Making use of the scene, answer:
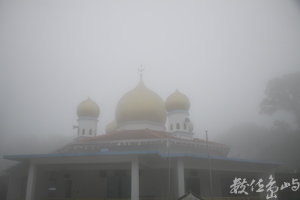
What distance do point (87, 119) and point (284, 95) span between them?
35.5 metres

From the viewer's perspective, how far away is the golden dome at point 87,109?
3195 cm

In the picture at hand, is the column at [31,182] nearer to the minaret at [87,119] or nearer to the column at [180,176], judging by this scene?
the column at [180,176]

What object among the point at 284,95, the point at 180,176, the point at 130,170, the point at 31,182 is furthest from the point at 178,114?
the point at 284,95

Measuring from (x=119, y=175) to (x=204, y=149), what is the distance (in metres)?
8.93

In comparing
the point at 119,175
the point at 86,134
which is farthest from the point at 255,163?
the point at 86,134

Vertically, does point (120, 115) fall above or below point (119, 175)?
above

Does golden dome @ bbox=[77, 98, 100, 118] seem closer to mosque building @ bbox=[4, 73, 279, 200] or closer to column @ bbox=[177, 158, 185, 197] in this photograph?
mosque building @ bbox=[4, 73, 279, 200]

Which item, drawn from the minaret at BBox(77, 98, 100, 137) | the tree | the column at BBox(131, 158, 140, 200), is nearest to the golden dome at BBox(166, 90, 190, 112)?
the minaret at BBox(77, 98, 100, 137)

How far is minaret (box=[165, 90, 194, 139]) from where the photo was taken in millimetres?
28000

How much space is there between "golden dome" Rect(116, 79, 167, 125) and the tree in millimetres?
28657

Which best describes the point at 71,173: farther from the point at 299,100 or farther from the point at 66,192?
the point at 299,100

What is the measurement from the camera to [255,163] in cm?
2144

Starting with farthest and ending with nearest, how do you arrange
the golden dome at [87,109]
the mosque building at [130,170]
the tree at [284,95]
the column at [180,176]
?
1. the tree at [284,95]
2. the golden dome at [87,109]
3. the column at [180,176]
4. the mosque building at [130,170]

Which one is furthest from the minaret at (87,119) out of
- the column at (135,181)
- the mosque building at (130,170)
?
the column at (135,181)
